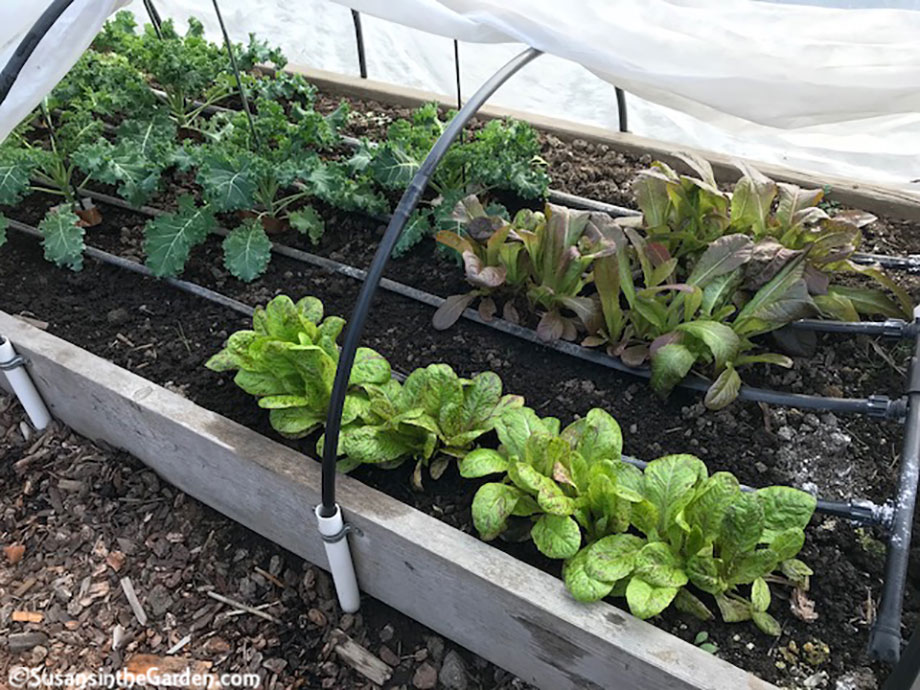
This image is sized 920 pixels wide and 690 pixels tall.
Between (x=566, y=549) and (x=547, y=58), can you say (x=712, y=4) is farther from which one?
(x=547, y=58)

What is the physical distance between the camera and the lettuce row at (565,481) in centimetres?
131

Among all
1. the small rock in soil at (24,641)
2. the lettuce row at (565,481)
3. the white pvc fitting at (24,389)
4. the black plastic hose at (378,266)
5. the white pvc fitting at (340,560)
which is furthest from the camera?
the white pvc fitting at (24,389)

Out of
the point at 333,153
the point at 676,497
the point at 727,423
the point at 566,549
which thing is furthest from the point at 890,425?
the point at 333,153

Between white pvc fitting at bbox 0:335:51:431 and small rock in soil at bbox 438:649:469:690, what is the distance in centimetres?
128

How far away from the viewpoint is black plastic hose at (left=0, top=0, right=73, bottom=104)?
139cm

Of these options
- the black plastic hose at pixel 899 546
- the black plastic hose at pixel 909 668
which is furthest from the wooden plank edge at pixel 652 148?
the black plastic hose at pixel 909 668

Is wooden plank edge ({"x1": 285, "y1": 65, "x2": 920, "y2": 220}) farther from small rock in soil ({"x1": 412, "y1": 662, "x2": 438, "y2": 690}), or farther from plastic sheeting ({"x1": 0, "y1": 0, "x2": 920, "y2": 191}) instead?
small rock in soil ({"x1": 412, "y1": 662, "x2": 438, "y2": 690})

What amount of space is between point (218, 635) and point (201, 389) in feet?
1.87

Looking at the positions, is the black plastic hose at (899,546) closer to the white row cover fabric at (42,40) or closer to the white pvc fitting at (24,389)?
the white row cover fabric at (42,40)

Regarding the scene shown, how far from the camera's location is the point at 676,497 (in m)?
1.38

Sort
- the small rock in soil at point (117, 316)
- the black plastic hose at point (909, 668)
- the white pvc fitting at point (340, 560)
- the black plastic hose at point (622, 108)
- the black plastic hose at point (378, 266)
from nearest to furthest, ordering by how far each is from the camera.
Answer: the black plastic hose at point (909, 668)
the black plastic hose at point (378, 266)
the white pvc fitting at point (340, 560)
the small rock in soil at point (117, 316)
the black plastic hose at point (622, 108)

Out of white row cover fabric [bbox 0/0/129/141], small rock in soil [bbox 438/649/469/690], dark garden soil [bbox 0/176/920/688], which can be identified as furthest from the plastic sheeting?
small rock in soil [bbox 438/649/469/690]

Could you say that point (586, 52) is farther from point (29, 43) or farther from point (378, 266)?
point (29, 43)

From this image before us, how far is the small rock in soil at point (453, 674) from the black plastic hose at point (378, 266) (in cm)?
46
